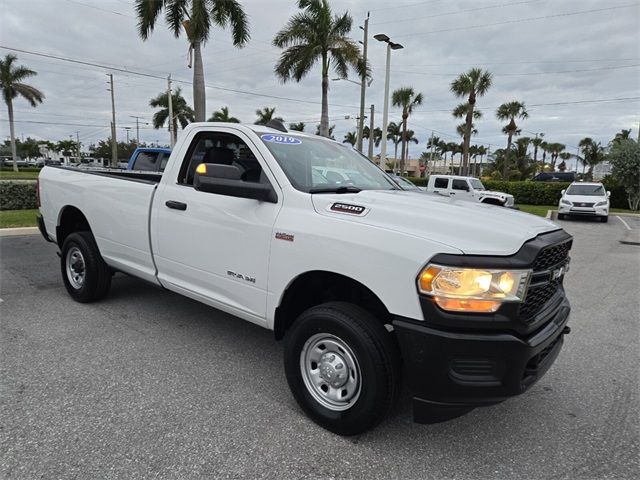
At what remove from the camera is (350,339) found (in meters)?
2.49

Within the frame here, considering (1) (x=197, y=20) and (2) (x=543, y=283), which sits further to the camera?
(1) (x=197, y=20)

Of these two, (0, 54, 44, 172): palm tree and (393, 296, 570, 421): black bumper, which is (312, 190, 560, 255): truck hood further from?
(0, 54, 44, 172): palm tree

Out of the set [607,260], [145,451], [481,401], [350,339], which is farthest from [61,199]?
[607,260]

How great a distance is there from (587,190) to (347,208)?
2090cm

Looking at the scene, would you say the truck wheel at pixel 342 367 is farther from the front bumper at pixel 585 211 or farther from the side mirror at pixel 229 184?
the front bumper at pixel 585 211

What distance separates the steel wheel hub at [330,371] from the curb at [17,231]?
8877 mm

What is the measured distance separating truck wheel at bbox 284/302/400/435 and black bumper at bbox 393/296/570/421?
16 centimetres

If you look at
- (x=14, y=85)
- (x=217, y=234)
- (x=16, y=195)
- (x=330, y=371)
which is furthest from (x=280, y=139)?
(x=14, y=85)

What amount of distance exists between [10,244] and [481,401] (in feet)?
29.2

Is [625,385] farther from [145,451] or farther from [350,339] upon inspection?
[145,451]

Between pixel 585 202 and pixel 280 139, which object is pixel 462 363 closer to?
pixel 280 139

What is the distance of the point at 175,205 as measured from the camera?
365 centimetres

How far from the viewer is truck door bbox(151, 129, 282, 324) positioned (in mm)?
3070

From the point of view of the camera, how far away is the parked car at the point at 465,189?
17625mm
